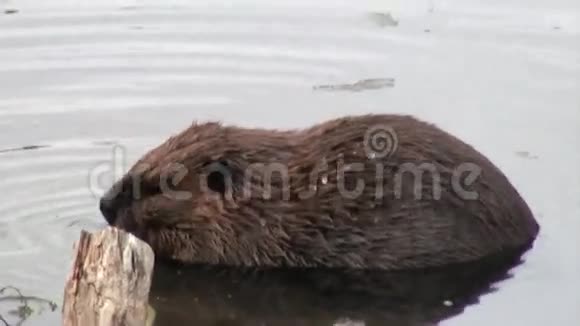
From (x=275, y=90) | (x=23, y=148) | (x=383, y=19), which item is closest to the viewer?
(x=23, y=148)

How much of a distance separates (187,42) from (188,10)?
1.82ft

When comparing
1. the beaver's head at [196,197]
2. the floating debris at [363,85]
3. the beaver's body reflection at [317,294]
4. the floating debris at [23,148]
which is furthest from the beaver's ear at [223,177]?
the floating debris at [363,85]

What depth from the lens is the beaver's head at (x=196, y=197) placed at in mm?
6746

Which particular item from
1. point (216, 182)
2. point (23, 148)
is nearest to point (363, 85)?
point (23, 148)

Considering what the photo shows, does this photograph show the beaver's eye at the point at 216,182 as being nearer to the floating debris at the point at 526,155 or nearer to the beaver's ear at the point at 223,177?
the beaver's ear at the point at 223,177

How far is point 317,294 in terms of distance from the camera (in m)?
6.58

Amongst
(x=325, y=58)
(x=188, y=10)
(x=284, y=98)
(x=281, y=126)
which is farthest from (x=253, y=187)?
(x=188, y=10)

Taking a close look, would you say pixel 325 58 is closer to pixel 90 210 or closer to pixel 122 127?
pixel 122 127

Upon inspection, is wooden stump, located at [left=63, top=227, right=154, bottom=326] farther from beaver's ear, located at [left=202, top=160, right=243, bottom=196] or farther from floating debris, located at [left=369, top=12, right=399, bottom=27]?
floating debris, located at [left=369, top=12, right=399, bottom=27]

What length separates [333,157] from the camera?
6.68m

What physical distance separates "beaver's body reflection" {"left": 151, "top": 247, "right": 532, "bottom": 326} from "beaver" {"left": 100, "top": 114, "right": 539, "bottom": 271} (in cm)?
6

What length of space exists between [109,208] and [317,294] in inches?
41.8

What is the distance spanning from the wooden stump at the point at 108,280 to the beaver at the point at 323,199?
1.71 metres

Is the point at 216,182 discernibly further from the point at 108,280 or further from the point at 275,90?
the point at 275,90
